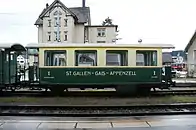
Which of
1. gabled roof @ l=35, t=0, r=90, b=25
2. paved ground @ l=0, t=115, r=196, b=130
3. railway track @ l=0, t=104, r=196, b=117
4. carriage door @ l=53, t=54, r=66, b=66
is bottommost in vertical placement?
paved ground @ l=0, t=115, r=196, b=130

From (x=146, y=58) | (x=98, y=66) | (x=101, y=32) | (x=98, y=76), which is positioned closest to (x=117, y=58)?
(x=98, y=66)

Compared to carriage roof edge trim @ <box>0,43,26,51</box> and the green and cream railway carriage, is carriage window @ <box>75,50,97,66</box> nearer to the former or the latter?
the green and cream railway carriage

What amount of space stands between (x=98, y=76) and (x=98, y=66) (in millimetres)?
466

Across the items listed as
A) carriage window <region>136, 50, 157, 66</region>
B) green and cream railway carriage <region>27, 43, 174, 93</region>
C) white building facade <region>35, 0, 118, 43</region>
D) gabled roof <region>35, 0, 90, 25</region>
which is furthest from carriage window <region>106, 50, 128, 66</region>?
gabled roof <region>35, 0, 90, 25</region>

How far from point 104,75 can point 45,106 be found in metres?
4.97

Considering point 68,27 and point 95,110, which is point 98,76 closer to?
point 95,110

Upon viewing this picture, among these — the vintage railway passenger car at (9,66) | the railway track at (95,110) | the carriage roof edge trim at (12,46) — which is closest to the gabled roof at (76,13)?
the carriage roof edge trim at (12,46)

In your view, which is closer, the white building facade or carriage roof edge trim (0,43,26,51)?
carriage roof edge trim (0,43,26,51)

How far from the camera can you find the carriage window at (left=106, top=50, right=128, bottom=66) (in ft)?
57.8

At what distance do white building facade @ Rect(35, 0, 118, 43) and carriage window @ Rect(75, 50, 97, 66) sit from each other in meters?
41.1

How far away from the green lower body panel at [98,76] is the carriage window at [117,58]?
290 millimetres

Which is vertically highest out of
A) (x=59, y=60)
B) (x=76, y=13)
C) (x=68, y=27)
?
(x=76, y=13)

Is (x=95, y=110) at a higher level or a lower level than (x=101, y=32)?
lower

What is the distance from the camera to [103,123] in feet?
33.6
